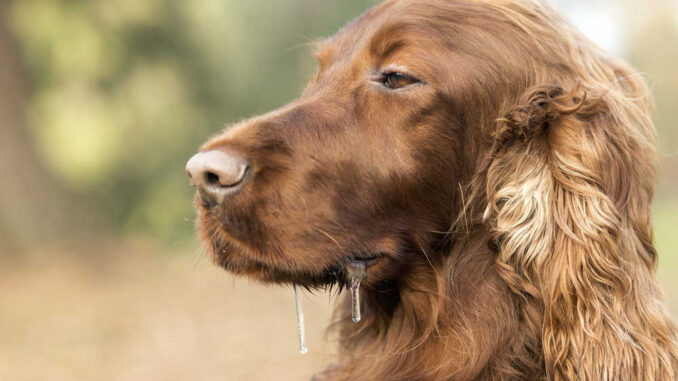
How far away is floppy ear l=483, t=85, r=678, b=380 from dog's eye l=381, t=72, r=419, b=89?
35cm

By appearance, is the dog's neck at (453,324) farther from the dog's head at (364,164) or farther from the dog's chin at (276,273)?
the dog's chin at (276,273)

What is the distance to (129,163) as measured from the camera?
9.91m

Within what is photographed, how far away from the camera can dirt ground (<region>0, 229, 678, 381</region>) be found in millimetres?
7172

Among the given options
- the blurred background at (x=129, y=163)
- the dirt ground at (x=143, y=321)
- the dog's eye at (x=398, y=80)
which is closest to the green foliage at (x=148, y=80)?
the blurred background at (x=129, y=163)

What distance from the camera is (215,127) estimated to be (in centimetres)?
998

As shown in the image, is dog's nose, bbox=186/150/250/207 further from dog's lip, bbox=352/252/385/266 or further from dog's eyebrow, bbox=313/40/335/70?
dog's eyebrow, bbox=313/40/335/70

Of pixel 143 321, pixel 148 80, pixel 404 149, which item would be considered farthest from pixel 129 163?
pixel 404 149

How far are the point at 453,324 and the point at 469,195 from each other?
465mm

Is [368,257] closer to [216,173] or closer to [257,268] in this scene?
[257,268]

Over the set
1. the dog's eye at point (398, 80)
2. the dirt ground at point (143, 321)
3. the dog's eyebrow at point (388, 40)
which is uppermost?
the dog's eyebrow at point (388, 40)

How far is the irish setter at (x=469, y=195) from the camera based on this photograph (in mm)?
2406

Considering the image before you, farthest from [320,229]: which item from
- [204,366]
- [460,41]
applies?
[204,366]

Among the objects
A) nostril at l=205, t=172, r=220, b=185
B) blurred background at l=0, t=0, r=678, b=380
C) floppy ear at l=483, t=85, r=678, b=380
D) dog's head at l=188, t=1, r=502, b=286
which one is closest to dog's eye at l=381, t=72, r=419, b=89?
dog's head at l=188, t=1, r=502, b=286

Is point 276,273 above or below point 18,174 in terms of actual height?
below
